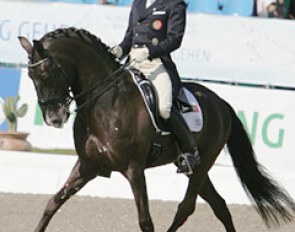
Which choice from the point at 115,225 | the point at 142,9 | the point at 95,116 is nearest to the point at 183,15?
the point at 142,9

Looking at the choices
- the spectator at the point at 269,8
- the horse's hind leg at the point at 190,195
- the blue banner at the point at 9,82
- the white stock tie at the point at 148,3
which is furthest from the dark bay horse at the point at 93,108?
the spectator at the point at 269,8

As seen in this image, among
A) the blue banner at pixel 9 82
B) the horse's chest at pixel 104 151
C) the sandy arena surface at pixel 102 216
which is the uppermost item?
the horse's chest at pixel 104 151

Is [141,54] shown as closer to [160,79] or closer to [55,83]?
[160,79]

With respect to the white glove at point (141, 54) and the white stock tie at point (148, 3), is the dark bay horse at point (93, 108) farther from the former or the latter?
the white stock tie at point (148, 3)

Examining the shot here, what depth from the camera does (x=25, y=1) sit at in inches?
468

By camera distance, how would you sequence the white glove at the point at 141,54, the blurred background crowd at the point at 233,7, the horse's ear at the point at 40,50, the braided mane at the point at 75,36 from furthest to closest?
the blurred background crowd at the point at 233,7, the white glove at the point at 141,54, the braided mane at the point at 75,36, the horse's ear at the point at 40,50

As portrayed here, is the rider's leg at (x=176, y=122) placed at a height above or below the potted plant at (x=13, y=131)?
above

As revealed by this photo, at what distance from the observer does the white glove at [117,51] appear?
7.72m

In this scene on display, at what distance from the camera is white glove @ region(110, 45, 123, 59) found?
7.72m

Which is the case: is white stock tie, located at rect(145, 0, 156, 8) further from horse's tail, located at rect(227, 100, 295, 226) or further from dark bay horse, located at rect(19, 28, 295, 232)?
horse's tail, located at rect(227, 100, 295, 226)

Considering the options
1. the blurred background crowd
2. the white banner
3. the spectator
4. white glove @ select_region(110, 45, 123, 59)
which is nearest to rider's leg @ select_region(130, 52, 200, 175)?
white glove @ select_region(110, 45, 123, 59)

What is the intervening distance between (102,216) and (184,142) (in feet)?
6.11

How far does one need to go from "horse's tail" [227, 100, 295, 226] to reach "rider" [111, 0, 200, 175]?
0.99 m

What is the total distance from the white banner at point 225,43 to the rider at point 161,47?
3.83 meters
